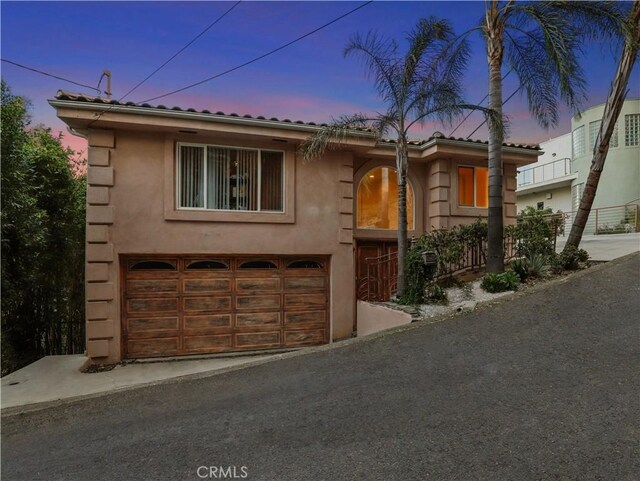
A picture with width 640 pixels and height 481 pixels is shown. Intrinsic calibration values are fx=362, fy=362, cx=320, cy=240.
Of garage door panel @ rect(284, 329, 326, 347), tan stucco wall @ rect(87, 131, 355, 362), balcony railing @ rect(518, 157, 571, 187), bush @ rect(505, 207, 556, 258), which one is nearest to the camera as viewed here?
tan stucco wall @ rect(87, 131, 355, 362)

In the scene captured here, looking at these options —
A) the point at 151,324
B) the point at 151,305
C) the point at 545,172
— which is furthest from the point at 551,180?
the point at 151,324

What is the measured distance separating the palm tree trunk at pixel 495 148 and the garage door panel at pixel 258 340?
5353 millimetres

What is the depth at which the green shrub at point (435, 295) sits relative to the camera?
7.74m

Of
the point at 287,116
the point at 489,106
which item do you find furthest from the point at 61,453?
the point at 489,106

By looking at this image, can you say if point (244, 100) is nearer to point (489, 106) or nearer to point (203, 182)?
point (203, 182)

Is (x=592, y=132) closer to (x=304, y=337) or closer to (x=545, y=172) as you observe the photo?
(x=545, y=172)

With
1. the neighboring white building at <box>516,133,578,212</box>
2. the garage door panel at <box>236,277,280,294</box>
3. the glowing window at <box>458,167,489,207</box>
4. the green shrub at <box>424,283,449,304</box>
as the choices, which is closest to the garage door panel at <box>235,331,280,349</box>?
the garage door panel at <box>236,277,280,294</box>

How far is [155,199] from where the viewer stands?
830cm

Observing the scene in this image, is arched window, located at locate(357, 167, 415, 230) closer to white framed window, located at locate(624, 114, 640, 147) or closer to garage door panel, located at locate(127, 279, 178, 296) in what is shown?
garage door panel, located at locate(127, 279, 178, 296)

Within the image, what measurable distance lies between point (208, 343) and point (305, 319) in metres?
2.41

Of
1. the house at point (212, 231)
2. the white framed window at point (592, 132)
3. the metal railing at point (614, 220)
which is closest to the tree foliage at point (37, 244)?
the house at point (212, 231)

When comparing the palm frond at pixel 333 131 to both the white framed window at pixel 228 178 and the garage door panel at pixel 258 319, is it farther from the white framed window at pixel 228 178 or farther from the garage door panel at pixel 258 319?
the garage door panel at pixel 258 319

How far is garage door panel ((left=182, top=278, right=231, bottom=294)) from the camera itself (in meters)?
8.55

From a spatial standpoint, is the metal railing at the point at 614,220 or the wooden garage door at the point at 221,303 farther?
the metal railing at the point at 614,220
